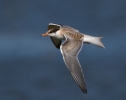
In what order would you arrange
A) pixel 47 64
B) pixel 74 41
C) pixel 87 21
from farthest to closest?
1. pixel 87 21
2. pixel 47 64
3. pixel 74 41

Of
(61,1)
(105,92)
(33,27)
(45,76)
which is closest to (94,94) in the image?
(105,92)

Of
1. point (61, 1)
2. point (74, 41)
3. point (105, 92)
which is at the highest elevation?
point (61, 1)

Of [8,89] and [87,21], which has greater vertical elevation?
[87,21]

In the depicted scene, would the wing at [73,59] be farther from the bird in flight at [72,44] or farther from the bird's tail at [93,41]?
the bird's tail at [93,41]

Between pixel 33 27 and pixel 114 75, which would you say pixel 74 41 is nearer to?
pixel 114 75

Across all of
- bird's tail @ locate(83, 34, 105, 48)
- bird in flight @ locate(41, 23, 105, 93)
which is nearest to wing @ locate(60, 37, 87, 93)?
bird in flight @ locate(41, 23, 105, 93)

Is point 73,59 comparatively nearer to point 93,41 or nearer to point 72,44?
point 72,44

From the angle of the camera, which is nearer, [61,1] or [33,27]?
[33,27]

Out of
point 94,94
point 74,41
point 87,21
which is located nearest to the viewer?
point 74,41
